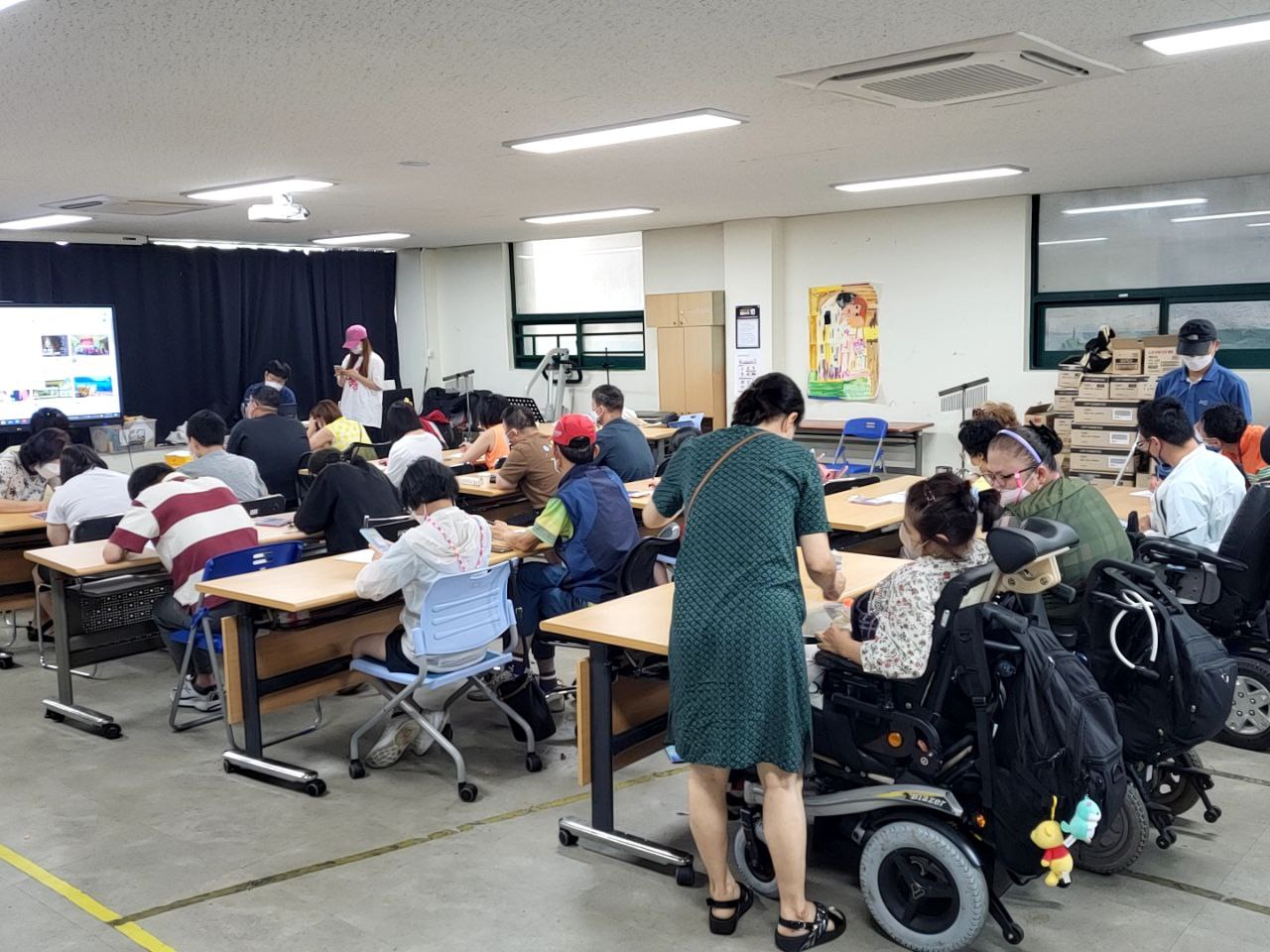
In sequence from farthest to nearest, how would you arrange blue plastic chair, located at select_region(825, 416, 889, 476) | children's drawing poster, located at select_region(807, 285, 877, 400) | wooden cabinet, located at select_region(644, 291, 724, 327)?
wooden cabinet, located at select_region(644, 291, 724, 327), children's drawing poster, located at select_region(807, 285, 877, 400), blue plastic chair, located at select_region(825, 416, 889, 476)

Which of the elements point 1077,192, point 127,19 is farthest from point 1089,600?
point 1077,192

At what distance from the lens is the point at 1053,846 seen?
2451 millimetres

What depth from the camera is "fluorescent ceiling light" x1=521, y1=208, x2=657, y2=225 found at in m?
8.84

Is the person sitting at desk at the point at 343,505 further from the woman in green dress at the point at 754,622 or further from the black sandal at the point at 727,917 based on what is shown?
the black sandal at the point at 727,917

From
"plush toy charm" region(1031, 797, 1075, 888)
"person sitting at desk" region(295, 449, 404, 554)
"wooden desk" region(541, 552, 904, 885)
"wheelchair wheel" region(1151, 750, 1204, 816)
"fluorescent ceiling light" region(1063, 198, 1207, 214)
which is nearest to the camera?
"plush toy charm" region(1031, 797, 1075, 888)

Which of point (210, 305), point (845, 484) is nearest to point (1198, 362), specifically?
point (845, 484)

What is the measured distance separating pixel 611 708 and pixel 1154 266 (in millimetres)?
6829

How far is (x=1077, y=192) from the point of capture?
332 inches

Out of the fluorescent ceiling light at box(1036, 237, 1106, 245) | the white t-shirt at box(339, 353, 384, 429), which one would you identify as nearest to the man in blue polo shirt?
the fluorescent ceiling light at box(1036, 237, 1106, 245)

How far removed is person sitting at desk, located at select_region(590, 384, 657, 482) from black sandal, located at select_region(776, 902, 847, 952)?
11.2 ft

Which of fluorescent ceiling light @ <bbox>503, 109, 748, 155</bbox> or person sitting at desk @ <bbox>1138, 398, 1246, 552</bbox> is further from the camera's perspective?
fluorescent ceiling light @ <bbox>503, 109, 748, 155</bbox>

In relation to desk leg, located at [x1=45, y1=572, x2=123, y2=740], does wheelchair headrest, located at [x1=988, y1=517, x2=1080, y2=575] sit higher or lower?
higher

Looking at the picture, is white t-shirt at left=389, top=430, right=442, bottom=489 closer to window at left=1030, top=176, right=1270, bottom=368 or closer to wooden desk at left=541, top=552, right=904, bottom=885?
wooden desk at left=541, top=552, right=904, bottom=885

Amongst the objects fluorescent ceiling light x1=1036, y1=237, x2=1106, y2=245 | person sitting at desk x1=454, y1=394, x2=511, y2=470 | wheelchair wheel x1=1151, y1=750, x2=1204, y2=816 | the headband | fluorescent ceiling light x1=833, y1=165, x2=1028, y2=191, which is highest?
fluorescent ceiling light x1=833, y1=165, x2=1028, y2=191
